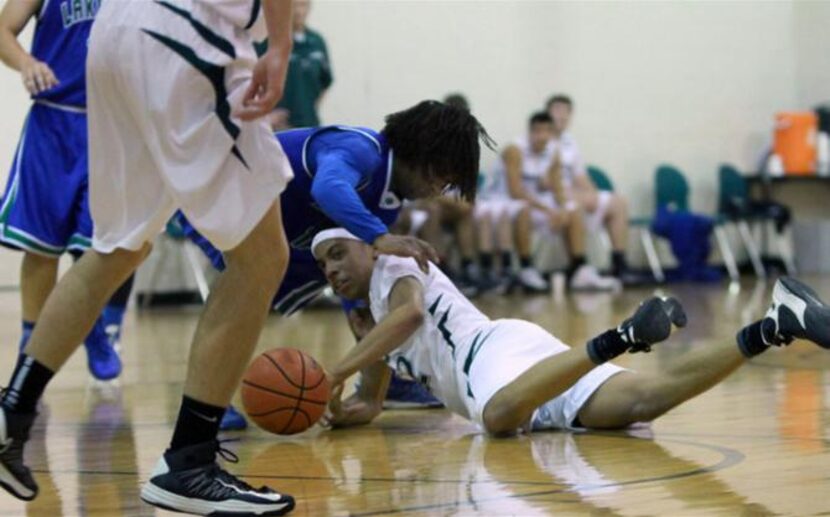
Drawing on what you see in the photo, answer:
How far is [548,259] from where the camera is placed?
1377cm

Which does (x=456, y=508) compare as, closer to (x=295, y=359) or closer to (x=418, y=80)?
(x=295, y=359)

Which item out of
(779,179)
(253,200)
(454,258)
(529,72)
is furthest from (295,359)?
(779,179)

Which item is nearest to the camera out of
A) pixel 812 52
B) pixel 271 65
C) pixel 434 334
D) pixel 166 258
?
pixel 271 65

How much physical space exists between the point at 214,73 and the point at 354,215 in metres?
1.17

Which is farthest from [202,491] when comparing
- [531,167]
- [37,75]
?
[531,167]

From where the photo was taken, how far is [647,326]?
159 inches

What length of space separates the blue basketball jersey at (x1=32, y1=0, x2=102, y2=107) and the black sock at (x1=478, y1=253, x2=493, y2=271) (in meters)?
7.13

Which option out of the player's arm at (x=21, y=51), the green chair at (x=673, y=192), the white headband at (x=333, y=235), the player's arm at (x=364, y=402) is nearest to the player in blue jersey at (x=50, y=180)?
the player's arm at (x=21, y=51)

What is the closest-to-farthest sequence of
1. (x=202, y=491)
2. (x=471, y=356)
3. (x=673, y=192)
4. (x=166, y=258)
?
1. (x=202, y=491)
2. (x=471, y=356)
3. (x=166, y=258)
4. (x=673, y=192)

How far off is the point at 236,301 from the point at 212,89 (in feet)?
1.42

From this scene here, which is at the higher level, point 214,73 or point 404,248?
point 214,73

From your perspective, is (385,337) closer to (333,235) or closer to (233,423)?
(333,235)

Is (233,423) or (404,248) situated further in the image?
(233,423)

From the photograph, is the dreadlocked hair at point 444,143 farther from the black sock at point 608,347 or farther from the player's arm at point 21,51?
the player's arm at point 21,51
